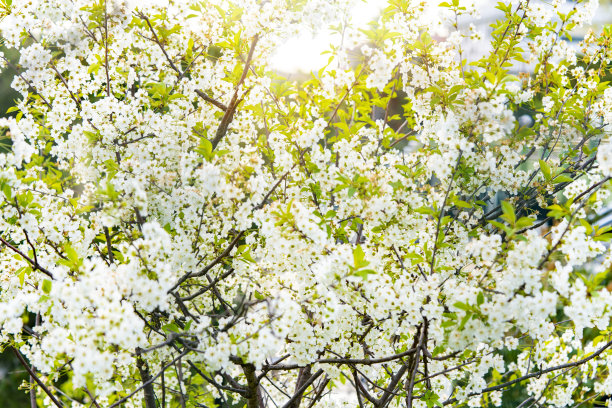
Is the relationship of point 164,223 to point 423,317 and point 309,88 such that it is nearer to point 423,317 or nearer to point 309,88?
point 309,88

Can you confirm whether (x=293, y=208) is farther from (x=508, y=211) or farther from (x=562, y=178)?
(x=562, y=178)

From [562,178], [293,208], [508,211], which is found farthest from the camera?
[562,178]

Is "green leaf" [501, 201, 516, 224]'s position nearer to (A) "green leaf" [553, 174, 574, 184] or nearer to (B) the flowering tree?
(B) the flowering tree

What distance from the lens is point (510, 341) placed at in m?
2.79

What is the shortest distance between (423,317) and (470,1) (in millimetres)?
2158

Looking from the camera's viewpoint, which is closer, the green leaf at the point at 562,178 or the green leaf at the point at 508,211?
the green leaf at the point at 508,211

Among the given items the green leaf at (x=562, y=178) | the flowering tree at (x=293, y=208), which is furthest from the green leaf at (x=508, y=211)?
the green leaf at (x=562, y=178)

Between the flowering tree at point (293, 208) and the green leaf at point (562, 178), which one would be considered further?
the green leaf at point (562, 178)

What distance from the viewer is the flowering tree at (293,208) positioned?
2322mm

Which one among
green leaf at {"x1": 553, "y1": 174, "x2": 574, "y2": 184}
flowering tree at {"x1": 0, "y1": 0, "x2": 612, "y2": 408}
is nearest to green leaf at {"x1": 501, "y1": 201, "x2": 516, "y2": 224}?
flowering tree at {"x1": 0, "y1": 0, "x2": 612, "y2": 408}

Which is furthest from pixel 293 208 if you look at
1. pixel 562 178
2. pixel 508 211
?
pixel 562 178

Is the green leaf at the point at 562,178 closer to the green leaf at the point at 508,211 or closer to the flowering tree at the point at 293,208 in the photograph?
the flowering tree at the point at 293,208

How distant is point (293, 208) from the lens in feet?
8.57

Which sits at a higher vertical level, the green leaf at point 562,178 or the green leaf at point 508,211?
the green leaf at point 562,178
